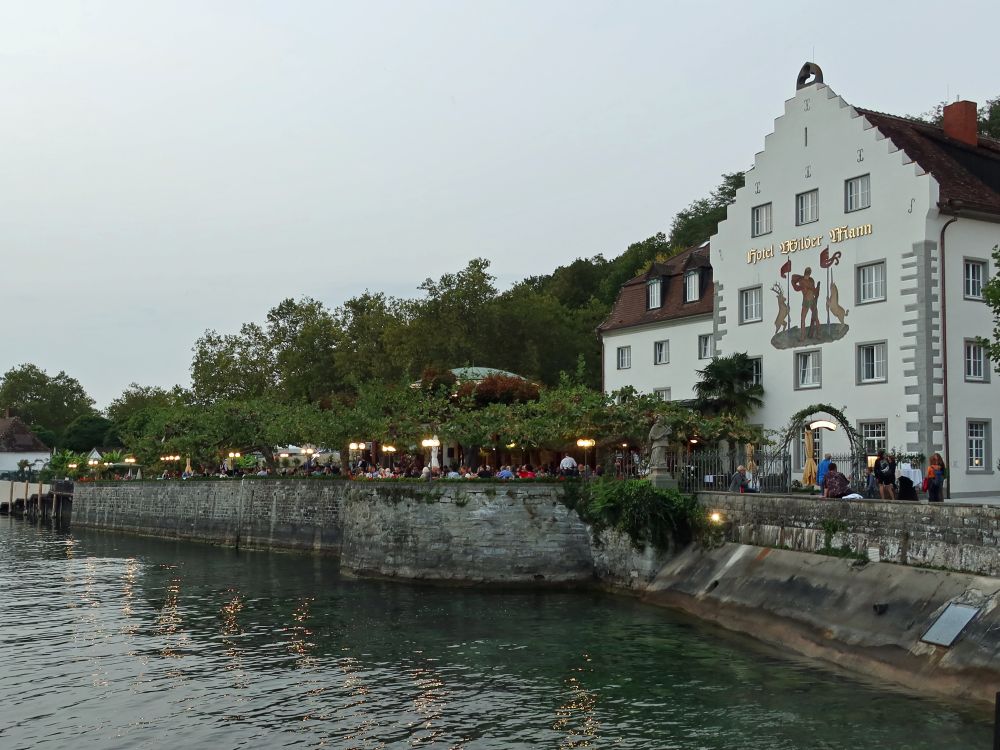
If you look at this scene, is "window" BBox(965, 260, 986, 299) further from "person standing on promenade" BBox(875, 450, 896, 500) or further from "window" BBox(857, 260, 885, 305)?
"person standing on promenade" BBox(875, 450, 896, 500)

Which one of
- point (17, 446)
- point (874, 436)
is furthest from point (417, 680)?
point (17, 446)

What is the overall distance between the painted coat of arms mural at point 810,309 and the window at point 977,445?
5871mm

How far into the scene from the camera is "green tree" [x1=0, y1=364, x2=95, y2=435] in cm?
17262

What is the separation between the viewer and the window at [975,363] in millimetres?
38531

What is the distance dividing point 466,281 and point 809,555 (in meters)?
49.6

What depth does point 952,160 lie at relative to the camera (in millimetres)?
41031

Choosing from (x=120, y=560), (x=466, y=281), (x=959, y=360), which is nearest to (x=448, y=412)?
(x=120, y=560)

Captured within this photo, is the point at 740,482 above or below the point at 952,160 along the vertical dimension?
below

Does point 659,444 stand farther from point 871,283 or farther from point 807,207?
point 807,207

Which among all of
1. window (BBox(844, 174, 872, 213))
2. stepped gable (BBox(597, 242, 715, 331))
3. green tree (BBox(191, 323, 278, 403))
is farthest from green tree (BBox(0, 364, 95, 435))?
window (BBox(844, 174, 872, 213))

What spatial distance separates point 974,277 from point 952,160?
17.2 feet

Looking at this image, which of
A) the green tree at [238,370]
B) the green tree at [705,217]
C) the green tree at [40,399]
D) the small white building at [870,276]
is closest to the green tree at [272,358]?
the green tree at [238,370]

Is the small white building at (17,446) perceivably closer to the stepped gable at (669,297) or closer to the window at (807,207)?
the stepped gable at (669,297)

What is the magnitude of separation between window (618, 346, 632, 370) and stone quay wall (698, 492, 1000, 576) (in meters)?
23.4
